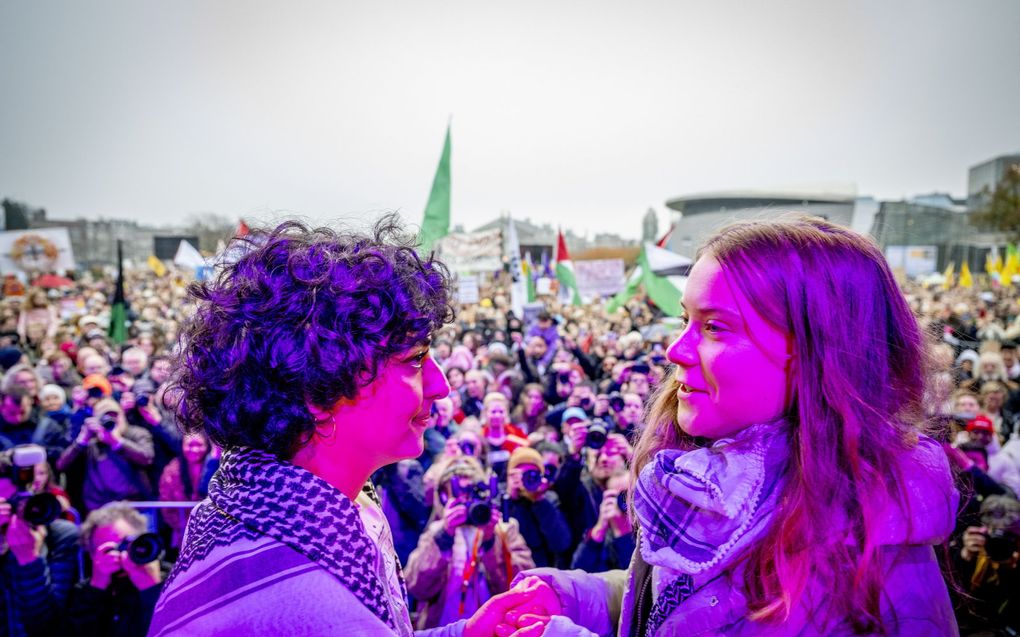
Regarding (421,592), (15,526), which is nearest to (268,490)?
(421,592)

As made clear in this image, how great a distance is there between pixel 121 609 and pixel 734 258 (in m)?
3.62

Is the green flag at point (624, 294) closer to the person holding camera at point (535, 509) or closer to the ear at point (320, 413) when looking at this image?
the person holding camera at point (535, 509)

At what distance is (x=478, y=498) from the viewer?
336 cm

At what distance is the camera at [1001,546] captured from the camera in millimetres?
3248

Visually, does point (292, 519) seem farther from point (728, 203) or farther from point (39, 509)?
point (728, 203)

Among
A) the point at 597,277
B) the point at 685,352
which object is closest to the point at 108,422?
the point at 685,352

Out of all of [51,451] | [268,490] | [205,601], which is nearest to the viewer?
[205,601]

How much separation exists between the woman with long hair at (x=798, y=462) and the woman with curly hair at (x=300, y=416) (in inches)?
20.6

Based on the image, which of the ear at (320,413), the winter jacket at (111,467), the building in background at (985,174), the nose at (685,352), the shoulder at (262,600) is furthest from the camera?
the building in background at (985,174)

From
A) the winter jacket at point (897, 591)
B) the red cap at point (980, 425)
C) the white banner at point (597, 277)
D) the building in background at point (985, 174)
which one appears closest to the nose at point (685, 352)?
the winter jacket at point (897, 591)

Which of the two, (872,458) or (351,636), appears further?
(872,458)

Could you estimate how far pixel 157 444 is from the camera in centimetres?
560

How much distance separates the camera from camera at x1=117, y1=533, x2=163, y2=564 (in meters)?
3.12

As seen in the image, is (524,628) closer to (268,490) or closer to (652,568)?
(652,568)
